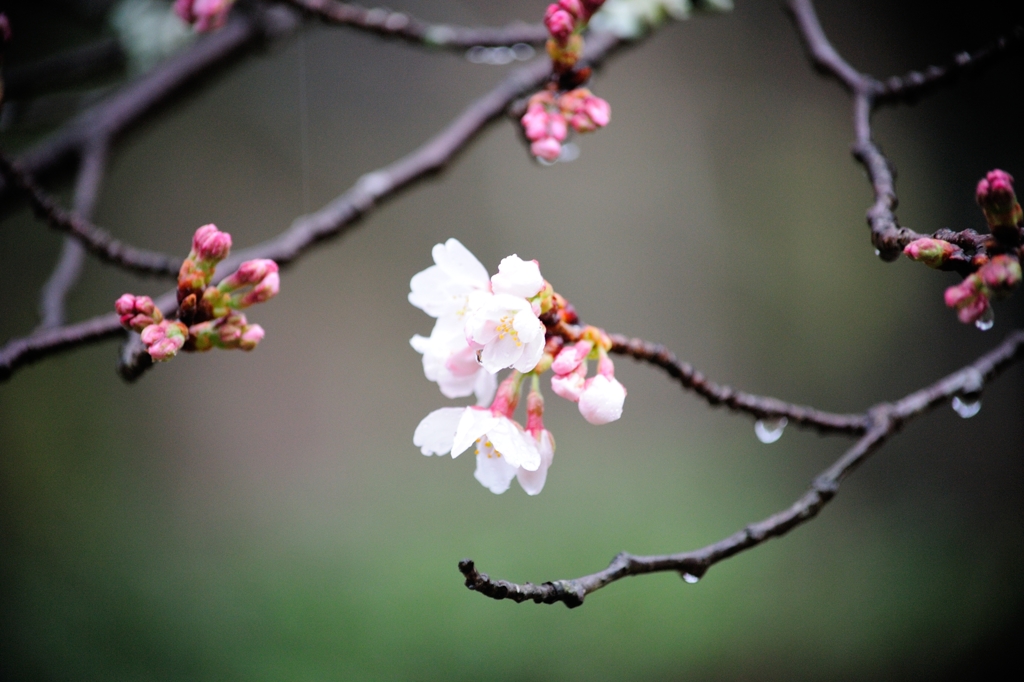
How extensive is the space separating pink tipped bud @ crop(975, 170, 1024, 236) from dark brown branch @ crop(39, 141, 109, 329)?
882 mm

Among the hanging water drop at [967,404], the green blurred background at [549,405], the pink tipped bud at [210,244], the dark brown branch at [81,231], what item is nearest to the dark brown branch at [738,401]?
the hanging water drop at [967,404]

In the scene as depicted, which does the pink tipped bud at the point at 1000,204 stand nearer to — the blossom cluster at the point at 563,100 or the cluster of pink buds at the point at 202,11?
the blossom cluster at the point at 563,100

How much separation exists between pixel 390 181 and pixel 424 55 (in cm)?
198

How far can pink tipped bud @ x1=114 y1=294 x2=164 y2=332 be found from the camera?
0.48 metres

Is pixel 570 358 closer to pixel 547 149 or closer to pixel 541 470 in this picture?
pixel 541 470

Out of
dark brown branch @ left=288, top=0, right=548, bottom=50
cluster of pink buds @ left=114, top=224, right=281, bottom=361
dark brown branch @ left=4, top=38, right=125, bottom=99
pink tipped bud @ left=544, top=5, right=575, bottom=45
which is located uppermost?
dark brown branch @ left=4, top=38, right=125, bottom=99

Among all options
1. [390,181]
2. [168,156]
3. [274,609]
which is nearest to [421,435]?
[390,181]


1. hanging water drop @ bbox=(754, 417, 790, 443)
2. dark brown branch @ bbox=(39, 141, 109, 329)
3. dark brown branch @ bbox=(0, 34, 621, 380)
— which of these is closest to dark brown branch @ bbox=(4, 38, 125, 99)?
dark brown branch @ bbox=(39, 141, 109, 329)

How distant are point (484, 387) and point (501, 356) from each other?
0.35 ft

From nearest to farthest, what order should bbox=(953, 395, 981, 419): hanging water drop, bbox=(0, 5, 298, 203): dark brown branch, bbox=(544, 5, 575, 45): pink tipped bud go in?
1. bbox=(544, 5, 575, 45): pink tipped bud
2. bbox=(953, 395, 981, 419): hanging water drop
3. bbox=(0, 5, 298, 203): dark brown branch

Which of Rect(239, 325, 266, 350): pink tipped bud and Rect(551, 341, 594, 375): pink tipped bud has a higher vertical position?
Rect(239, 325, 266, 350): pink tipped bud

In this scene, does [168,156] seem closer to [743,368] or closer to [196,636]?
[196,636]

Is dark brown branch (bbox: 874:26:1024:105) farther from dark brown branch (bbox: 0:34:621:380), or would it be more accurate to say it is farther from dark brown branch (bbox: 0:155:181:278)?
dark brown branch (bbox: 0:155:181:278)

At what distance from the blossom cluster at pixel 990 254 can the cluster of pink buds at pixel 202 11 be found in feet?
2.64
